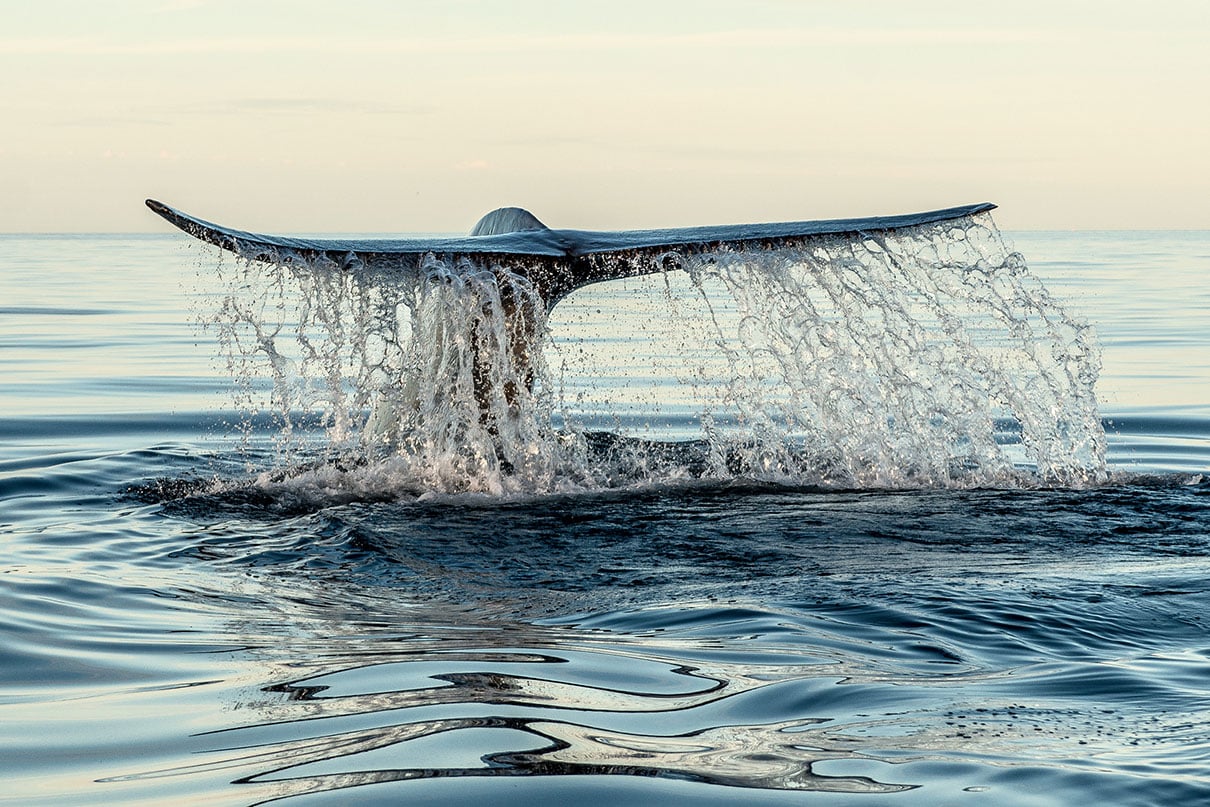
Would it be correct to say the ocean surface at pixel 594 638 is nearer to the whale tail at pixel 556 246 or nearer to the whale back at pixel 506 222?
the whale tail at pixel 556 246

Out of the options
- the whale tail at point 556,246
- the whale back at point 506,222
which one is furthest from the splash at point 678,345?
the whale back at point 506,222

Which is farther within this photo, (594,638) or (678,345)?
(678,345)

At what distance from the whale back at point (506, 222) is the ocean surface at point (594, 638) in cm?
151

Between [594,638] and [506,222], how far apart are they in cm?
412

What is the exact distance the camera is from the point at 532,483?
7.84 m

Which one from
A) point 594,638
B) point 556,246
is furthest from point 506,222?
point 594,638

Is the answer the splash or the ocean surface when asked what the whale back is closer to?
the splash

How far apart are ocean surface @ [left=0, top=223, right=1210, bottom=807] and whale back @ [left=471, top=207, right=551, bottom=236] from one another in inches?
59.4

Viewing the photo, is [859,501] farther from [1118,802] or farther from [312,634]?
[1118,802]

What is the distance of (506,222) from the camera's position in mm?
8508

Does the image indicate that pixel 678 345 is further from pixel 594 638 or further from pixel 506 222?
pixel 594 638

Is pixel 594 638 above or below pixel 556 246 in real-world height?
below

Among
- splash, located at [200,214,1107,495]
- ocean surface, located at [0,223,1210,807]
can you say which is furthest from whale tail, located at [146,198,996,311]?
ocean surface, located at [0,223,1210,807]

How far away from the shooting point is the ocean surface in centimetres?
345
